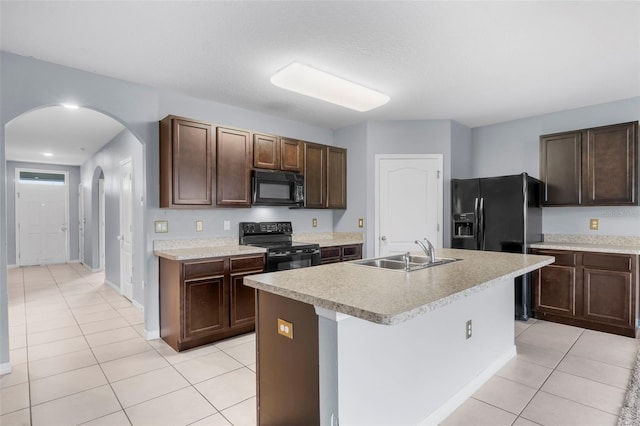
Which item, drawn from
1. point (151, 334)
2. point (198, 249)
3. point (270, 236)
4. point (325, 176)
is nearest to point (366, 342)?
point (198, 249)

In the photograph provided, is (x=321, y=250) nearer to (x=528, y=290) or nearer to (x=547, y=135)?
(x=528, y=290)

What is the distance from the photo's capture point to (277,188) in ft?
13.1

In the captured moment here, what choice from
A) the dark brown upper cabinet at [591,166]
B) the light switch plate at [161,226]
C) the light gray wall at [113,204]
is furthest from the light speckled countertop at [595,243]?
the light gray wall at [113,204]

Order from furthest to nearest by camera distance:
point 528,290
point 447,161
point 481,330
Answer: point 447,161
point 528,290
point 481,330

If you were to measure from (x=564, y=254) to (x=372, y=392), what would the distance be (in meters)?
3.26

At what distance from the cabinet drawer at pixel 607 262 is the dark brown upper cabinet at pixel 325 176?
287 centimetres

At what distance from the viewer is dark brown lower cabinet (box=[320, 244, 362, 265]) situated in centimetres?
421

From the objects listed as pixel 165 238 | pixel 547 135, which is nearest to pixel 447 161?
pixel 547 135

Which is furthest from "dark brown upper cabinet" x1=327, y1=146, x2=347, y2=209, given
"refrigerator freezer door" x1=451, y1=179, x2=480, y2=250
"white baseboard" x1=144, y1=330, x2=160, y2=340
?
"white baseboard" x1=144, y1=330, x2=160, y2=340

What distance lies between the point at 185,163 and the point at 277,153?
43.9 inches

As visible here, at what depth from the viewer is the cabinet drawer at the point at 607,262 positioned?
330 centimetres

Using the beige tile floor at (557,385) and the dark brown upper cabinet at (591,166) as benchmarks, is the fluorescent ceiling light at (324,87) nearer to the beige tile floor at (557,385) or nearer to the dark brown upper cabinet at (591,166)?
the dark brown upper cabinet at (591,166)

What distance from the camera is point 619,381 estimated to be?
246cm

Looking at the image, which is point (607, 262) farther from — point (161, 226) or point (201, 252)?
point (161, 226)
